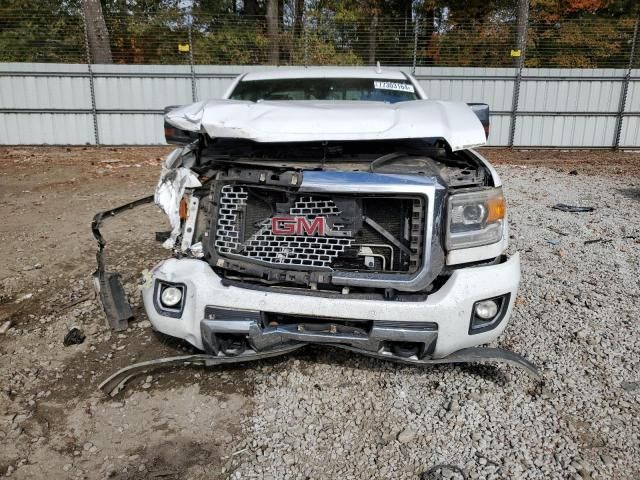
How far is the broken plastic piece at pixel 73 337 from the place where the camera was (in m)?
3.33

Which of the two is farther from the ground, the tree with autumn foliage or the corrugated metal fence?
the tree with autumn foliage

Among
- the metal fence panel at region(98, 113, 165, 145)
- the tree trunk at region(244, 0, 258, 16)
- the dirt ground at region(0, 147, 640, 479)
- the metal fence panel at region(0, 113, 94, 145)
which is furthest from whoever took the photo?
the tree trunk at region(244, 0, 258, 16)

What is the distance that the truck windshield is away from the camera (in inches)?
179

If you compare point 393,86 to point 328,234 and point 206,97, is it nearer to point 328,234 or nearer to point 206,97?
point 328,234

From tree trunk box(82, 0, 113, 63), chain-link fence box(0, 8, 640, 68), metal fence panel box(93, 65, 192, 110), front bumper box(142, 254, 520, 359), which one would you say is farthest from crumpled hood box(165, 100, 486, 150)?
tree trunk box(82, 0, 113, 63)

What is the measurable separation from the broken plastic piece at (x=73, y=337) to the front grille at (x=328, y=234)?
135cm

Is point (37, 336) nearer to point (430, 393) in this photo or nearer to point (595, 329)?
point (430, 393)

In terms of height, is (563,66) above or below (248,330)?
above

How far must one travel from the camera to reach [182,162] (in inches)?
119

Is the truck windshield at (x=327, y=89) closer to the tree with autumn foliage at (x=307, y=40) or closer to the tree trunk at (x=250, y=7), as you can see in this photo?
the tree with autumn foliage at (x=307, y=40)

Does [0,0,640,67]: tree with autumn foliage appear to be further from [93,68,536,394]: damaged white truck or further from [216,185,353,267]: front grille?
[216,185,353,267]: front grille

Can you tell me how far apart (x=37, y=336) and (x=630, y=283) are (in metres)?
4.48

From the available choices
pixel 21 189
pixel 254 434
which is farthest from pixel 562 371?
pixel 21 189

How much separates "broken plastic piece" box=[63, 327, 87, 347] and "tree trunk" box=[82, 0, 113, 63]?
13353mm
